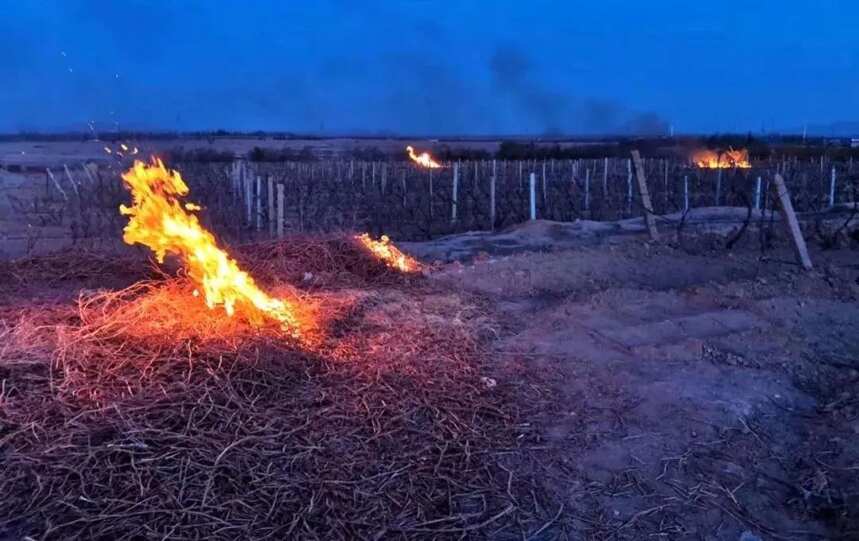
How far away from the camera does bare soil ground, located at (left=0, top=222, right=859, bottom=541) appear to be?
4203 mm

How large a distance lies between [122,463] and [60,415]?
2.41 ft

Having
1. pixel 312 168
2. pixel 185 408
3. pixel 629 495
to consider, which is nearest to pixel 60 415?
pixel 185 408

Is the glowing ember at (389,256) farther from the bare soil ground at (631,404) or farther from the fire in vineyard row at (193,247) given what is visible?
the fire in vineyard row at (193,247)

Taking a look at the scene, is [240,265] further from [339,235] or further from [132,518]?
[132,518]

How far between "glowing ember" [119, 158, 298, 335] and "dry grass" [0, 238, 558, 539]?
0.25 meters

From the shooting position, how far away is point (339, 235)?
35.0ft

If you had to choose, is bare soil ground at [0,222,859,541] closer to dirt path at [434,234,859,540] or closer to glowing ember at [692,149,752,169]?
dirt path at [434,234,859,540]

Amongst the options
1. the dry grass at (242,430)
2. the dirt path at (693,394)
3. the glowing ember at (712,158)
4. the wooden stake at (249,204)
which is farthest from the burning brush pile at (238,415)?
the glowing ember at (712,158)

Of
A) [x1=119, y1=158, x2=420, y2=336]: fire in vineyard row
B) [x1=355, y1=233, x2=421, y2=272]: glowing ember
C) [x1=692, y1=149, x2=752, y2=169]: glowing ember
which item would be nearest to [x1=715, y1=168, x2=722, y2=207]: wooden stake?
[x1=692, y1=149, x2=752, y2=169]: glowing ember

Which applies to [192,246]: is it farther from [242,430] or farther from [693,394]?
[693,394]

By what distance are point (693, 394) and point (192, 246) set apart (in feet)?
14.2

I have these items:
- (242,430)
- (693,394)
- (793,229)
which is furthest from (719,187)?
(242,430)

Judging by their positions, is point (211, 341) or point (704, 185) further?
point (704, 185)

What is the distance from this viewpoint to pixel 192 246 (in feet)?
22.9
